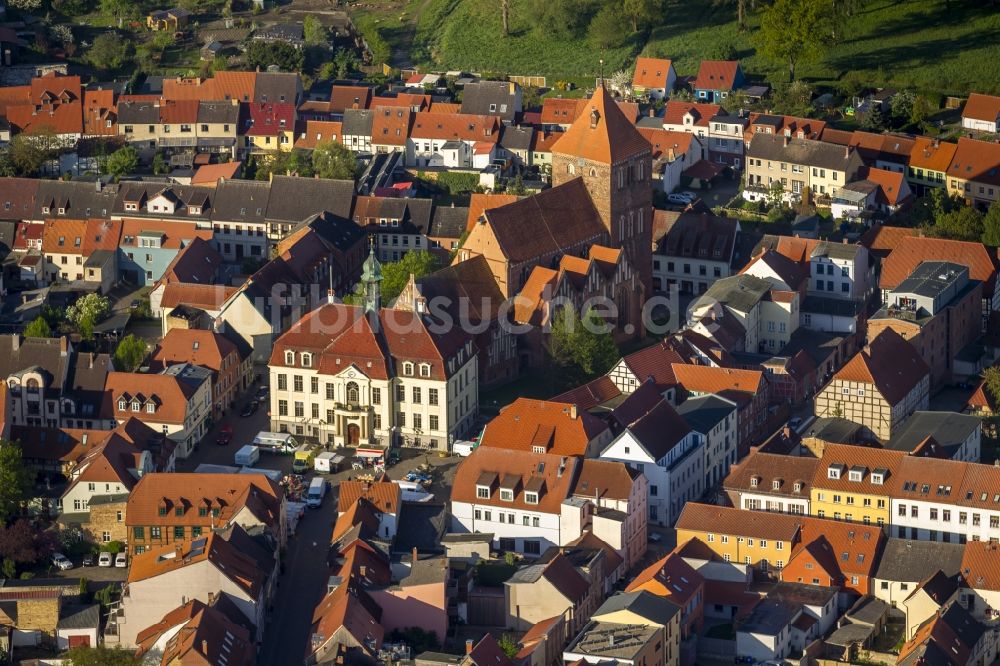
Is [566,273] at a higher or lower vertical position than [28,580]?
higher

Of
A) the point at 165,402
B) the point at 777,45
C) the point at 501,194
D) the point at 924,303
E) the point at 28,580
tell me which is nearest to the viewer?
the point at 28,580

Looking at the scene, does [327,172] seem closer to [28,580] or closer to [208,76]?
[208,76]

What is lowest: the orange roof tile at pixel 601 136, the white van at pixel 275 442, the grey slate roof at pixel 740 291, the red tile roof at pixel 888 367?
the white van at pixel 275 442

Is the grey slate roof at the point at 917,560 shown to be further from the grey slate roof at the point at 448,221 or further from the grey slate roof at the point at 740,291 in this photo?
the grey slate roof at the point at 448,221

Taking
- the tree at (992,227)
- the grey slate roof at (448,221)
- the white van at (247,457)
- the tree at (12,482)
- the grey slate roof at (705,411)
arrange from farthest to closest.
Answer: the grey slate roof at (448,221) < the tree at (992,227) < the white van at (247,457) < the grey slate roof at (705,411) < the tree at (12,482)

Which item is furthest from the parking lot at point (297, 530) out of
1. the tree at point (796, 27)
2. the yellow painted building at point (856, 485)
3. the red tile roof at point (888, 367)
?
the tree at point (796, 27)

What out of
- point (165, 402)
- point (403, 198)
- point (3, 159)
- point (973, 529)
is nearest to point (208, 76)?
point (3, 159)

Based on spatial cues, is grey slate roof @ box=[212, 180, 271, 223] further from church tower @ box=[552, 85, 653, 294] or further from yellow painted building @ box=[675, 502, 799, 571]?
yellow painted building @ box=[675, 502, 799, 571]
